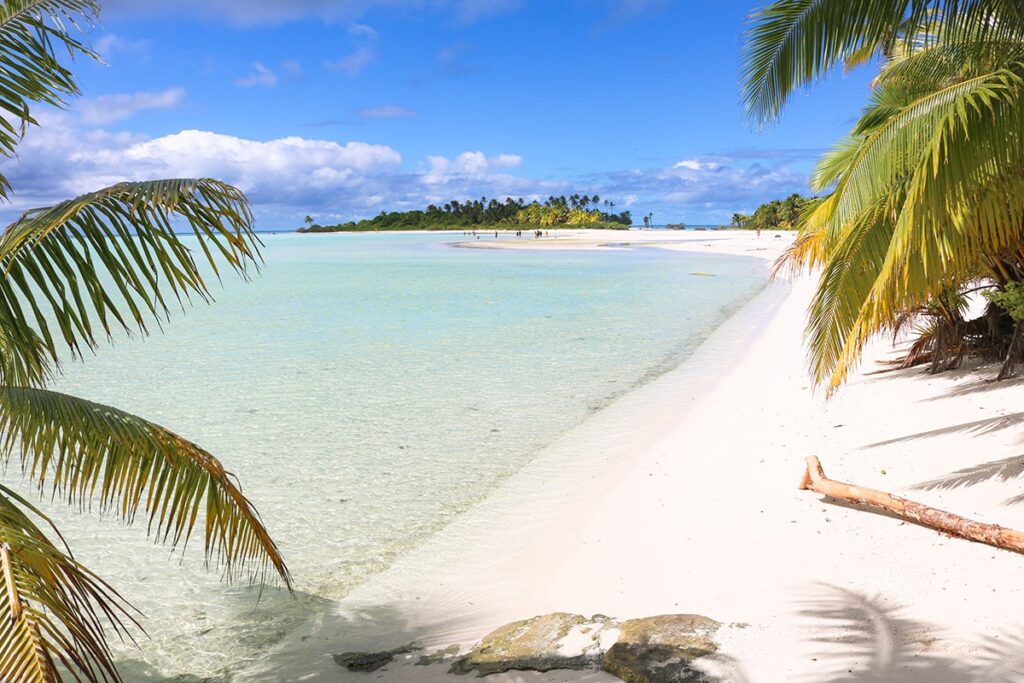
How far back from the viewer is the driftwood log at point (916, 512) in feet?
14.1

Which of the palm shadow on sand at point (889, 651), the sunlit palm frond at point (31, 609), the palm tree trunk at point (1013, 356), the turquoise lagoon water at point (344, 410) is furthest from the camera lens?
the palm tree trunk at point (1013, 356)

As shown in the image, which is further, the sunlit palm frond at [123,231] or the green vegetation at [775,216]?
the green vegetation at [775,216]

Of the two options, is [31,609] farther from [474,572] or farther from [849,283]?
[849,283]

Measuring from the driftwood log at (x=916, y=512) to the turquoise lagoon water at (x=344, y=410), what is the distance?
3.13 meters

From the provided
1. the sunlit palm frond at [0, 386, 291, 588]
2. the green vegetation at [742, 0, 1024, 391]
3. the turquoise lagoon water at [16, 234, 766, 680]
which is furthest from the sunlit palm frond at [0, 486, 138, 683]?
the green vegetation at [742, 0, 1024, 391]

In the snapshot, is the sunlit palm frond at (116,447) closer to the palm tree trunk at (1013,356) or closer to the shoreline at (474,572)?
the shoreline at (474,572)

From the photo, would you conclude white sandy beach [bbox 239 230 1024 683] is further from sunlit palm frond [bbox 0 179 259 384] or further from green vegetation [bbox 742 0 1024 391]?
sunlit palm frond [bbox 0 179 259 384]

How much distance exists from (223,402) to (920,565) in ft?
32.2

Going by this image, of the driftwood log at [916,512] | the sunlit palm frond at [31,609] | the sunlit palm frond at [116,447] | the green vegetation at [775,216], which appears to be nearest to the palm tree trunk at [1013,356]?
the driftwood log at [916,512]

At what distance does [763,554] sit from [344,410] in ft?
23.4

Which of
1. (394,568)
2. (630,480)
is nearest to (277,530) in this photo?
(394,568)

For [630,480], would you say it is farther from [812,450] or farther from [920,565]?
[920,565]

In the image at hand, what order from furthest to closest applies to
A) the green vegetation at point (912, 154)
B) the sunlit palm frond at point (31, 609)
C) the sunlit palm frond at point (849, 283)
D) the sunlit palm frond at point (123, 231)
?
1. the sunlit palm frond at point (849, 283)
2. the green vegetation at point (912, 154)
3. the sunlit palm frond at point (123, 231)
4. the sunlit palm frond at point (31, 609)

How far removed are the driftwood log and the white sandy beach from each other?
0.08m
